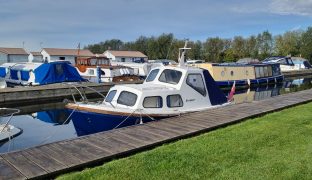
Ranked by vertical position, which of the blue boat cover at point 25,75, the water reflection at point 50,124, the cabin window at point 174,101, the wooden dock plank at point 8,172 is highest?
the blue boat cover at point 25,75

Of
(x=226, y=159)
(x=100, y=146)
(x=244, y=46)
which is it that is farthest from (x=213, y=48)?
(x=226, y=159)

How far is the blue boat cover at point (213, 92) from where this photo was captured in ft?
48.4

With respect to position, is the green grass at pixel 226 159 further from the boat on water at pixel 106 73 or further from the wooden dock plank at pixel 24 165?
the boat on water at pixel 106 73

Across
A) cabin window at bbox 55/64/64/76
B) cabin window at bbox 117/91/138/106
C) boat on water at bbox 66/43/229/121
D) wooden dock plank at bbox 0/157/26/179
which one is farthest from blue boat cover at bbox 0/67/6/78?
wooden dock plank at bbox 0/157/26/179

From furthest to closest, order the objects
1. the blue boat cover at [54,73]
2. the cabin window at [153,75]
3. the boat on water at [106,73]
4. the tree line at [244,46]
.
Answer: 1. the tree line at [244,46]
2. the boat on water at [106,73]
3. the blue boat cover at [54,73]
4. the cabin window at [153,75]

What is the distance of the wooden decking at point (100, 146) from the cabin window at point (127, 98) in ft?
6.62

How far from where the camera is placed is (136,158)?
23.8 ft

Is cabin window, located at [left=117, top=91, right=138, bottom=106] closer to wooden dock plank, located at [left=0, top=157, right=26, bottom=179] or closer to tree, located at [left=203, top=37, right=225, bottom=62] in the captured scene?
wooden dock plank, located at [left=0, top=157, right=26, bottom=179]

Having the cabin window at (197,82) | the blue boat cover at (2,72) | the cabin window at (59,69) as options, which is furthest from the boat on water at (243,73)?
the blue boat cover at (2,72)

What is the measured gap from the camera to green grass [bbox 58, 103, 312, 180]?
6.22 metres

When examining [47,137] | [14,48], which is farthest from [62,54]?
[47,137]

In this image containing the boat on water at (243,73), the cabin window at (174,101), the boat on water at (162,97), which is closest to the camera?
the boat on water at (162,97)

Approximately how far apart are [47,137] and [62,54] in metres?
63.7

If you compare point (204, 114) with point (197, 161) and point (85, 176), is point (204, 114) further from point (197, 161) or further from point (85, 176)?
point (85, 176)
